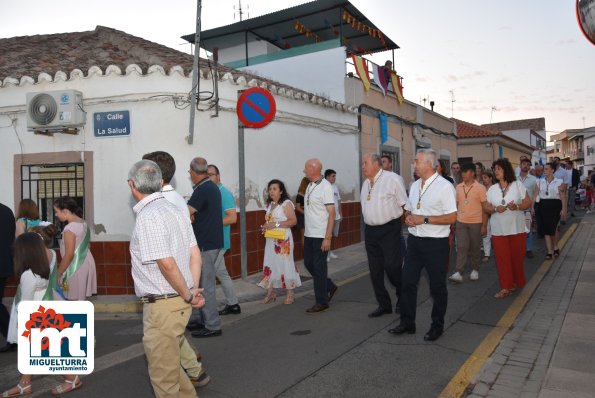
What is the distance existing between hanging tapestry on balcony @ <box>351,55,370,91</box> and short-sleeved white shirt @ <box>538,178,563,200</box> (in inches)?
214

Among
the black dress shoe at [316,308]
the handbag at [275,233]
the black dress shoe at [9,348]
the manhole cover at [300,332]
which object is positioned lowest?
the black dress shoe at [9,348]

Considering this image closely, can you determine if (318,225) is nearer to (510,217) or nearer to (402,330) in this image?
(402,330)

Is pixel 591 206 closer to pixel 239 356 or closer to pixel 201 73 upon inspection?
pixel 201 73

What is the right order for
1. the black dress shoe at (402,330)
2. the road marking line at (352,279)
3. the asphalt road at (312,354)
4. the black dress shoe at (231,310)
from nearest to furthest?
the asphalt road at (312,354) → the black dress shoe at (402,330) → the black dress shoe at (231,310) → the road marking line at (352,279)

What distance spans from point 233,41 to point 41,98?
1181cm

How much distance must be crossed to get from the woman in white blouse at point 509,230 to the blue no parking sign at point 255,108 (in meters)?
3.44

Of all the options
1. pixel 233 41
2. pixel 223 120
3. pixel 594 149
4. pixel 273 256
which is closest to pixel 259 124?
pixel 223 120

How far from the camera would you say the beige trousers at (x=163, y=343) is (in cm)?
315

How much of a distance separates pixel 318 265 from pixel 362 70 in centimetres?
866

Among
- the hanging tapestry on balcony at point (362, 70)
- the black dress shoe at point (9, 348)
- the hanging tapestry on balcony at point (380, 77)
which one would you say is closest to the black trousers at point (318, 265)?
the black dress shoe at point (9, 348)

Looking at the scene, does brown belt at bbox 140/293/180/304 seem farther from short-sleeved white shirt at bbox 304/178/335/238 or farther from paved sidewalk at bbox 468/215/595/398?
short-sleeved white shirt at bbox 304/178/335/238

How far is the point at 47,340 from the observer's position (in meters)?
3.13

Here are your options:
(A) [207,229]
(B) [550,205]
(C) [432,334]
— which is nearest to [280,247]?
(A) [207,229]

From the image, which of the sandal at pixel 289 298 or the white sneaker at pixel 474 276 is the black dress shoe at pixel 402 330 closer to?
the sandal at pixel 289 298
